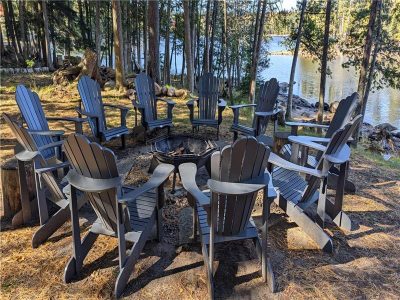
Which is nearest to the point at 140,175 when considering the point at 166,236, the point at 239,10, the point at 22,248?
the point at 166,236

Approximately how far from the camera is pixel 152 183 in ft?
6.86

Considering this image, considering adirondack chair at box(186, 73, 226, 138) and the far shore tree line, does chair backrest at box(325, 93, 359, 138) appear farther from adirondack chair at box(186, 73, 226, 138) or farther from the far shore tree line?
the far shore tree line

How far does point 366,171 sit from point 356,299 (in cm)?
260

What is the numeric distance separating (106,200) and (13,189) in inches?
48.6

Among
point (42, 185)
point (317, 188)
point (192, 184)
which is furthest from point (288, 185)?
point (42, 185)

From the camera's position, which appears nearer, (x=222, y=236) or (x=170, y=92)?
(x=222, y=236)

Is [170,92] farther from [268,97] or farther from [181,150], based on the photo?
[181,150]

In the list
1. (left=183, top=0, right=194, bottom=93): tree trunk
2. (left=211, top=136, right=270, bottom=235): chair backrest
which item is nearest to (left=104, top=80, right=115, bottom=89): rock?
(left=183, top=0, right=194, bottom=93): tree trunk

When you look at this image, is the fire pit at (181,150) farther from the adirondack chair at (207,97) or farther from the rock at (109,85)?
the rock at (109,85)

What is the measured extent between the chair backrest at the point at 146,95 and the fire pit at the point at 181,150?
0.96 metres

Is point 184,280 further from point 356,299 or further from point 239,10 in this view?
point 239,10

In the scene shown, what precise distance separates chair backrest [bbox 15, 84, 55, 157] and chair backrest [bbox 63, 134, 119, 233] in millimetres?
1378

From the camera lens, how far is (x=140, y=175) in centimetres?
365

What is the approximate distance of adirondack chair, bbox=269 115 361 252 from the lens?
2.44 m
